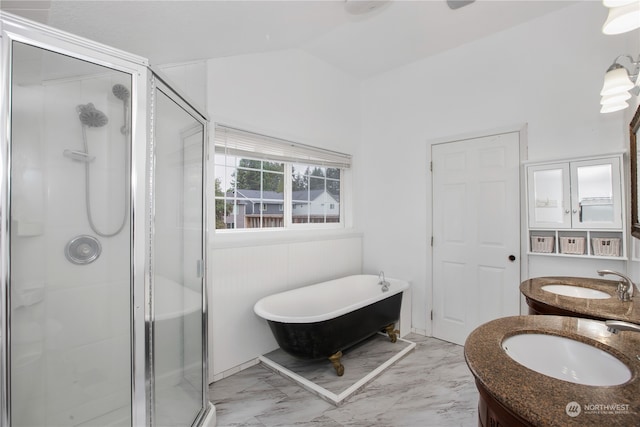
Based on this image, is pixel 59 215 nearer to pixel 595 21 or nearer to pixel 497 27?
pixel 497 27

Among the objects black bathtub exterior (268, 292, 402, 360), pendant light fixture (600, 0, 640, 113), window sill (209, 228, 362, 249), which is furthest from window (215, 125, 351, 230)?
pendant light fixture (600, 0, 640, 113)

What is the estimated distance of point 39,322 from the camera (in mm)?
1211

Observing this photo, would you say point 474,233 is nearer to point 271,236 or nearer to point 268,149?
point 271,236

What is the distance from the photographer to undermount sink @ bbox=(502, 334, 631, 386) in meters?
0.91

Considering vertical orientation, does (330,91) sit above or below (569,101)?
above

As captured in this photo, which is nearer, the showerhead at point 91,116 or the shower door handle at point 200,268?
the showerhead at point 91,116

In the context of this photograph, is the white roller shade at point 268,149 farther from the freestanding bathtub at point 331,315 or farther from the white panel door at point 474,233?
the freestanding bathtub at point 331,315

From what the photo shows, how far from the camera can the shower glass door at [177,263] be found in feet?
4.66

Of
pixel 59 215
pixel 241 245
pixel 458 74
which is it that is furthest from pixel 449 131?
pixel 59 215

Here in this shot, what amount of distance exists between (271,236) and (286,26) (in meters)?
1.74

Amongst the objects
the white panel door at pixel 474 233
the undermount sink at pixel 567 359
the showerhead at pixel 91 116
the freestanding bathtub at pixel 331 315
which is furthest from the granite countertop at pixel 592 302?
the showerhead at pixel 91 116

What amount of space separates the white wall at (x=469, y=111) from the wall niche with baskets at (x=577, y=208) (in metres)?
0.16

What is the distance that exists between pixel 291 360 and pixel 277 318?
66cm

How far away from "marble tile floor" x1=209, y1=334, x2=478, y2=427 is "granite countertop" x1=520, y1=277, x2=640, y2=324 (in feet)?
2.94
